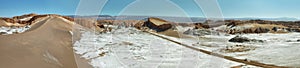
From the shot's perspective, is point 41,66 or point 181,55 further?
point 181,55

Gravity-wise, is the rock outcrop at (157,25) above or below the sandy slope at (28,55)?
below

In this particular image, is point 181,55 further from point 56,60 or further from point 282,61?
point 56,60

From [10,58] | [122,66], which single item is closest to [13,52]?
[10,58]

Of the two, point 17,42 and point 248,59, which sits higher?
point 17,42

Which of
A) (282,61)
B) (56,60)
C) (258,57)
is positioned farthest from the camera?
(258,57)

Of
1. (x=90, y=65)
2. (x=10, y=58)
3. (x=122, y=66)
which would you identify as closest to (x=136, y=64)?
(x=122, y=66)

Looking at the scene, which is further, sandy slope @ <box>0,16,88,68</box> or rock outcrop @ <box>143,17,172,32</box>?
rock outcrop @ <box>143,17,172,32</box>

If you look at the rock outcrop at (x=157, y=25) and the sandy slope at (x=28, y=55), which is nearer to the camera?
the sandy slope at (x=28, y=55)

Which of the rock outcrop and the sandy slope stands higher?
the sandy slope

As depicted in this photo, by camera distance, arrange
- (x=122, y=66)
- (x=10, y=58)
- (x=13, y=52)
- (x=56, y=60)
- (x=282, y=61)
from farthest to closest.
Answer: (x=282, y=61)
(x=122, y=66)
(x=56, y=60)
(x=13, y=52)
(x=10, y=58)

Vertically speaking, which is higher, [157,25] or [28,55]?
[28,55]

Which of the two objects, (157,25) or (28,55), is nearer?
(28,55)
